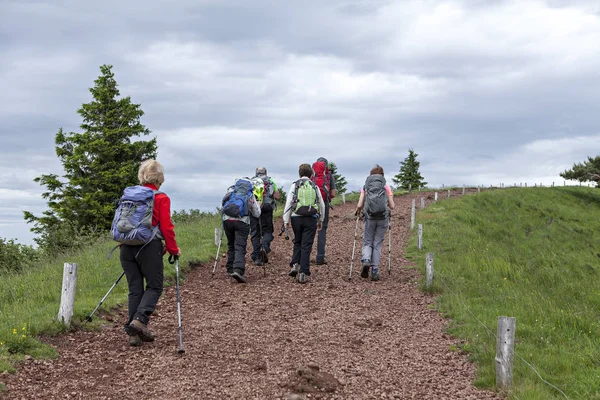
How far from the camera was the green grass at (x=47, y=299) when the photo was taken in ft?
23.7

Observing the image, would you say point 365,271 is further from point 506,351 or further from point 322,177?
point 506,351

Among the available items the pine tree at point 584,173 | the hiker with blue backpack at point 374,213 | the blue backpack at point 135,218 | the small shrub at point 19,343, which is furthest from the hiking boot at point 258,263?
the pine tree at point 584,173

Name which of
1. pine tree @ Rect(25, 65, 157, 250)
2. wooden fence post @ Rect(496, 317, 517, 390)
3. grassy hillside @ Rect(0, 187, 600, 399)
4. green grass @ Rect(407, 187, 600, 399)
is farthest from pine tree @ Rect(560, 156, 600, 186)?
wooden fence post @ Rect(496, 317, 517, 390)

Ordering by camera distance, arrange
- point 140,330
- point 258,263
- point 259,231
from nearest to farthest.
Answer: point 140,330 < point 258,263 < point 259,231

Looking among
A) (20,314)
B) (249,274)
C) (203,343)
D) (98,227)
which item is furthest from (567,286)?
(98,227)

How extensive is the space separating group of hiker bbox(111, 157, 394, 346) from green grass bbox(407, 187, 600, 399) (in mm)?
2309

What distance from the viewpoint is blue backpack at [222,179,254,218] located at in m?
11.8

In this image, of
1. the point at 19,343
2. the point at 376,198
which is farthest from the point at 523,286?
the point at 19,343

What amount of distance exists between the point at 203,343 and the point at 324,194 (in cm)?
688

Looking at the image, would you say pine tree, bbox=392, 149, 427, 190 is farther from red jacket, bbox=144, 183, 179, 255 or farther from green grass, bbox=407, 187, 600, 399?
red jacket, bbox=144, 183, 179, 255

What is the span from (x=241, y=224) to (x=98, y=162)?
77.6 ft

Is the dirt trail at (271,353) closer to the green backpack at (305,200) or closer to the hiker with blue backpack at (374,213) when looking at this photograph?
the hiker with blue backpack at (374,213)

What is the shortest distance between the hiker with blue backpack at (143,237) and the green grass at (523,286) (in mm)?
4612

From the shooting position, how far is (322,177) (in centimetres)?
1414
